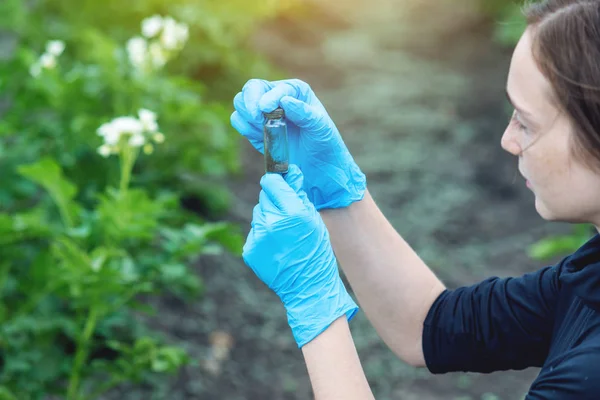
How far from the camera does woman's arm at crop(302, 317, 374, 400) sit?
1478 millimetres

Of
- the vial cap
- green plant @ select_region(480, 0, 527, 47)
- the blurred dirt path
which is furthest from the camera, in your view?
green plant @ select_region(480, 0, 527, 47)

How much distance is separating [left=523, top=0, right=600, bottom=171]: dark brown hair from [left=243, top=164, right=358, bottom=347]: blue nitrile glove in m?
0.52

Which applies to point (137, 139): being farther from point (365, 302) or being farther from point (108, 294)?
point (365, 302)

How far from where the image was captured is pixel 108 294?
239cm

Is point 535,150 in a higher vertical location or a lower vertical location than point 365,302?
higher

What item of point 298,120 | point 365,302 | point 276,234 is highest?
point 298,120

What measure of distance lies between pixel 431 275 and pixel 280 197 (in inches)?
18.7

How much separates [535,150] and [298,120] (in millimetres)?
511

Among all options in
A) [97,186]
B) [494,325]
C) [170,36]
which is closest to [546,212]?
[494,325]

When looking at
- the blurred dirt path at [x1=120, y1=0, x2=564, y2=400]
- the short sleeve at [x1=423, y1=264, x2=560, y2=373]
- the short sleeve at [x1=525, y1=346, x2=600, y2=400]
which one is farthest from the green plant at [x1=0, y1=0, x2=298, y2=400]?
the short sleeve at [x1=525, y1=346, x2=600, y2=400]

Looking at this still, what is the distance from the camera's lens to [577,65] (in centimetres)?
134

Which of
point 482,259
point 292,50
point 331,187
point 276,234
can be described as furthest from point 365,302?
point 292,50

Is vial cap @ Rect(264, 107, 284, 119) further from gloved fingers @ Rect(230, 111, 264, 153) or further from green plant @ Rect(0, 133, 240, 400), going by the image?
green plant @ Rect(0, 133, 240, 400)

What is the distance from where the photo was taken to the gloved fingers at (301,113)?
66.2 inches
